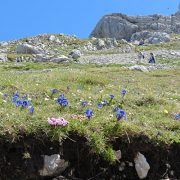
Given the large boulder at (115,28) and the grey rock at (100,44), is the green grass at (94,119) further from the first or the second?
the large boulder at (115,28)

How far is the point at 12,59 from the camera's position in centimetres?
4628

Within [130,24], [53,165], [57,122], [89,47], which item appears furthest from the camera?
[130,24]

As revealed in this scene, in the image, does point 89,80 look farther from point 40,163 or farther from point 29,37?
point 29,37

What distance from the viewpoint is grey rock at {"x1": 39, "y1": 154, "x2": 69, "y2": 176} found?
8.04 metres

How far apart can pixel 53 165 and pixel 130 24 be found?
474 feet

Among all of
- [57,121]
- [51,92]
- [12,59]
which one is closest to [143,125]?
[57,121]

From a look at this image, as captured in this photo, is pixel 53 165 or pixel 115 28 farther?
pixel 115 28

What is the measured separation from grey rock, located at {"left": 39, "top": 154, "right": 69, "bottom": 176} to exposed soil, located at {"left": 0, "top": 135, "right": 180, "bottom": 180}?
79mm

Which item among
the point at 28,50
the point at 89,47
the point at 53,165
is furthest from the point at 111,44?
the point at 53,165

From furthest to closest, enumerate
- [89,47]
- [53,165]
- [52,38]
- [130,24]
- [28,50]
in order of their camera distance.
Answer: [130,24] < [52,38] < [89,47] < [28,50] < [53,165]

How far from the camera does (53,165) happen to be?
26.5 ft

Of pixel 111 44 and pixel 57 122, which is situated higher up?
pixel 57 122

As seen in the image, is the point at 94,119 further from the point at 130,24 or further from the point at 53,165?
the point at 130,24

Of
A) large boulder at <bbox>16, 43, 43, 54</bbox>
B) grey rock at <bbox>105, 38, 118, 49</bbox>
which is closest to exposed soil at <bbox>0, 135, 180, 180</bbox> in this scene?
large boulder at <bbox>16, 43, 43, 54</bbox>
